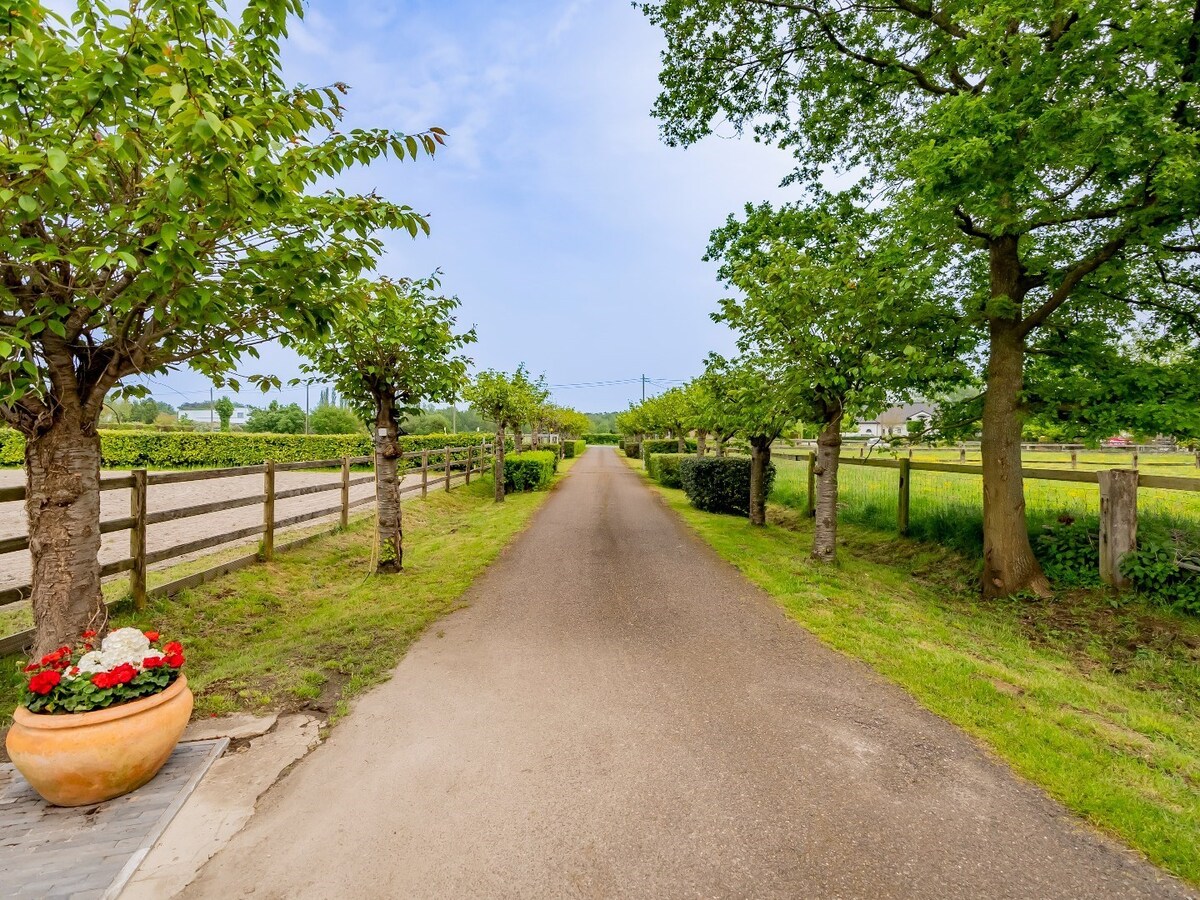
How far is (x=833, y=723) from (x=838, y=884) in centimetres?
139

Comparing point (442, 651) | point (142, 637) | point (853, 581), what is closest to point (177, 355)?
point (142, 637)

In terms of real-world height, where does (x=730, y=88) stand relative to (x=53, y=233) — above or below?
above

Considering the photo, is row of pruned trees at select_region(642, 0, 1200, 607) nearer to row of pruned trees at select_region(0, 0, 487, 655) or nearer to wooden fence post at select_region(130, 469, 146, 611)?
row of pruned trees at select_region(0, 0, 487, 655)

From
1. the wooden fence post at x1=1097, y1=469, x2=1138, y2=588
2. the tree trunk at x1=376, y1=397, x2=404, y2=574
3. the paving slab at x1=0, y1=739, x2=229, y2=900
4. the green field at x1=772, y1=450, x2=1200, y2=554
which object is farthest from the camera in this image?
the tree trunk at x1=376, y1=397, x2=404, y2=574

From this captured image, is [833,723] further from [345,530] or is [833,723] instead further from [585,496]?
[585,496]

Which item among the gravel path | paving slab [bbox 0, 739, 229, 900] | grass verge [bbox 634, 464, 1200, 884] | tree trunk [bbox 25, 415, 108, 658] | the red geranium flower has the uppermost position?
tree trunk [bbox 25, 415, 108, 658]

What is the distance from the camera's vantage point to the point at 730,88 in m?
8.86

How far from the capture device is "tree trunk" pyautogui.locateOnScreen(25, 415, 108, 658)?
125 inches

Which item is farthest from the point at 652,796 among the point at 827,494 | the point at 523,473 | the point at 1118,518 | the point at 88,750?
the point at 523,473

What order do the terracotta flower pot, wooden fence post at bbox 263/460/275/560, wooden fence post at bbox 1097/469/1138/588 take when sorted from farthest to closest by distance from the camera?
wooden fence post at bbox 263/460/275/560 < wooden fence post at bbox 1097/469/1138/588 < the terracotta flower pot

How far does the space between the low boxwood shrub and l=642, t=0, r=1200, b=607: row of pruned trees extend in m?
4.79

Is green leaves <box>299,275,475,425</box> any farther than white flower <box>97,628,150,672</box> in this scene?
Yes

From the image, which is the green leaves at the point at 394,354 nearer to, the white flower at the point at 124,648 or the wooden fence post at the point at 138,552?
the wooden fence post at the point at 138,552

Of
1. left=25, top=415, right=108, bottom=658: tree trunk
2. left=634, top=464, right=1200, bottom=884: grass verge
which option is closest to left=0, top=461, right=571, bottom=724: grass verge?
left=25, top=415, right=108, bottom=658: tree trunk
